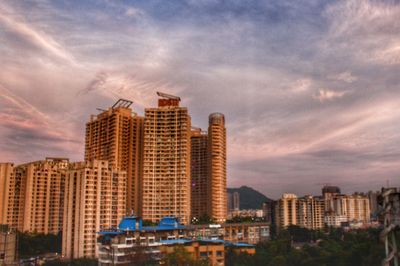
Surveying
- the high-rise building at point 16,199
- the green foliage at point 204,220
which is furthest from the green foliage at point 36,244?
the green foliage at point 204,220

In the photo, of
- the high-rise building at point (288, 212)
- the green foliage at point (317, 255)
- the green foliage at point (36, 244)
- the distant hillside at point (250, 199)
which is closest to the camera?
the green foliage at point (317, 255)

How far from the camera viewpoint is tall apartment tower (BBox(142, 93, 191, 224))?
1751 inches

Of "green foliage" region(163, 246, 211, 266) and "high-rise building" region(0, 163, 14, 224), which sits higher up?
"high-rise building" region(0, 163, 14, 224)

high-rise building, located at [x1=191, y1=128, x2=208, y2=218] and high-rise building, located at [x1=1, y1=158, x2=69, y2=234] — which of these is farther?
high-rise building, located at [x1=191, y1=128, x2=208, y2=218]

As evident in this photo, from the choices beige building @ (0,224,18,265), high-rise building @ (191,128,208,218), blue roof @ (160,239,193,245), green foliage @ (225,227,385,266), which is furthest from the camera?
high-rise building @ (191,128,208,218)

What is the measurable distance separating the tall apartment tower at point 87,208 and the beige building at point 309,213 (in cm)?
3351

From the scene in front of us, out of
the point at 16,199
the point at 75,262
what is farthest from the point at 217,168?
the point at 16,199

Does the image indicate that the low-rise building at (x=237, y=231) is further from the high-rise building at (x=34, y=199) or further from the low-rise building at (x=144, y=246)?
the high-rise building at (x=34, y=199)

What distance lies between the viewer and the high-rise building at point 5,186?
42.6 meters

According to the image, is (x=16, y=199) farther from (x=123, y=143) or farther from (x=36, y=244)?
(x=123, y=143)

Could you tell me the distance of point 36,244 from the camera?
39.0 m

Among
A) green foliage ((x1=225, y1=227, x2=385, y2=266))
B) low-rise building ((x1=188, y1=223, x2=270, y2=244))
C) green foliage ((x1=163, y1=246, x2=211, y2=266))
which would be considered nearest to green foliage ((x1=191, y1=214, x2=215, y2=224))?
low-rise building ((x1=188, y1=223, x2=270, y2=244))

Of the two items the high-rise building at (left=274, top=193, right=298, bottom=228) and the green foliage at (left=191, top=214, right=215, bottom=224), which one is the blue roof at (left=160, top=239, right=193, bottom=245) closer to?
the green foliage at (left=191, top=214, right=215, bottom=224)

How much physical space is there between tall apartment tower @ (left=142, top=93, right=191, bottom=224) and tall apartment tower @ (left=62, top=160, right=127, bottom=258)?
6.95 m
